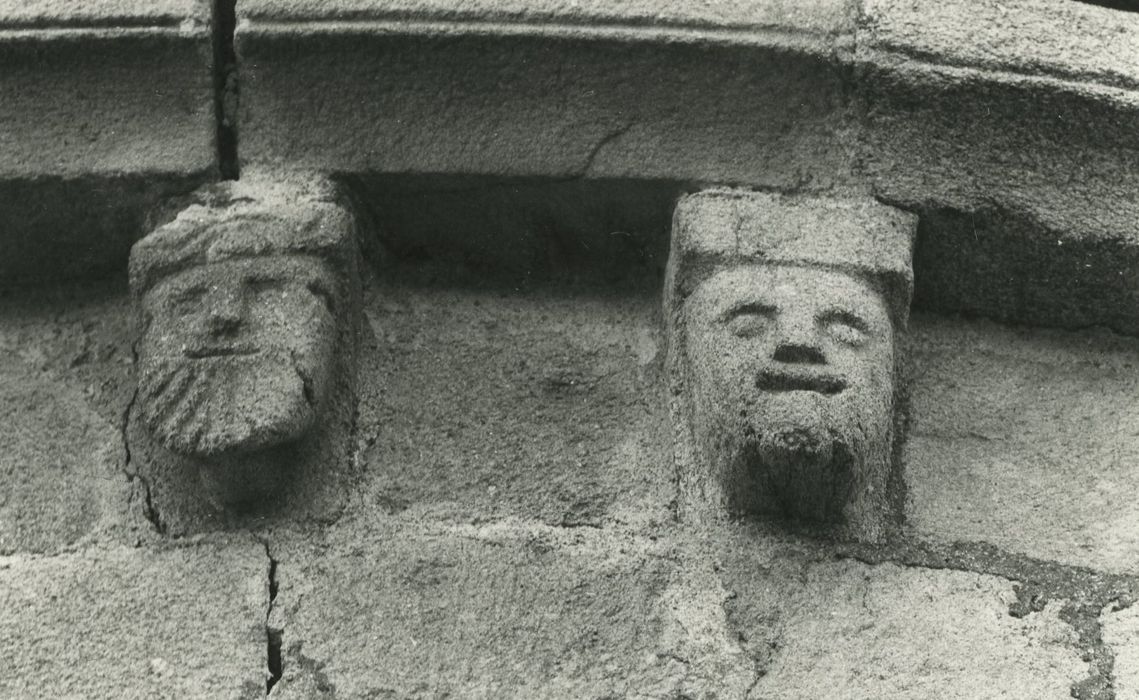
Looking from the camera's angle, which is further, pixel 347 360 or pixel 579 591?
pixel 347 360

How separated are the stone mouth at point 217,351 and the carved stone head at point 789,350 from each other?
1.94 feet

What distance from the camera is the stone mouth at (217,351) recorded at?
2.24 m

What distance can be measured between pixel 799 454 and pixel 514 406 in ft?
1.51

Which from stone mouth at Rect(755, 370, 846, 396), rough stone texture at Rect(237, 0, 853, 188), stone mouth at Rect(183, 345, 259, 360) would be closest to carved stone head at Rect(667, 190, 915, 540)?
stone mouth at Rect(755, 370, 846, 396)

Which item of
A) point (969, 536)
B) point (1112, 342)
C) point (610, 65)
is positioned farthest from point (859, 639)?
point (610, 65)

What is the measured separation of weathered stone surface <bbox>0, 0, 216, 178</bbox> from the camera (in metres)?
2.47

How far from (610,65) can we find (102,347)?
0.85 m

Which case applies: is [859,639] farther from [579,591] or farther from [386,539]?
[386,539]

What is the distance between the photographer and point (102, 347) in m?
2.51

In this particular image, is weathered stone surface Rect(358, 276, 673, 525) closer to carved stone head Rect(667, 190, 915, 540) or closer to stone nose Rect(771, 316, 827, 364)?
carved stone head Rect(667, 190, 915, 540)

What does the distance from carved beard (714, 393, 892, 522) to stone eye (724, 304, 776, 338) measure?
0.13 m

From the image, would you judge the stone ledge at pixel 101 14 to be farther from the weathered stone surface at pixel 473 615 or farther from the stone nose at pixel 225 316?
the weathered stone surface at pixel 473 615

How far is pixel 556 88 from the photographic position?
8.11 feet

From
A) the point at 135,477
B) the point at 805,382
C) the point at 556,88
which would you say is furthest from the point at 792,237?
the point at 135,477
